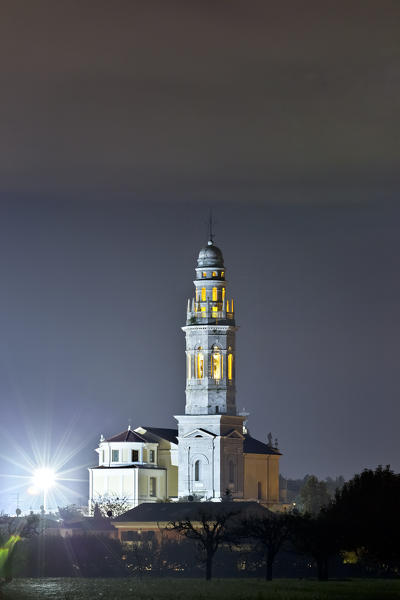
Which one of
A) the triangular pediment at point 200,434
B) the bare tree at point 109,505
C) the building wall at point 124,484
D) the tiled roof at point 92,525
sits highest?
the triangular pediment at point 200,434

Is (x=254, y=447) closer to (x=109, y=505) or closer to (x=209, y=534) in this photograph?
(x=109, y=505)

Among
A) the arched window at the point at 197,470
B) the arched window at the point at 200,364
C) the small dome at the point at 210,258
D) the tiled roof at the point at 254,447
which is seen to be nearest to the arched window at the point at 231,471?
the arched window at the point at 197,470

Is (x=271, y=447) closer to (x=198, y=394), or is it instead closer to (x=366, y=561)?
(x=198, y=394)

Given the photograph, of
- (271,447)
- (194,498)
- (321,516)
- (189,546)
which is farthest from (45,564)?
(271,447)

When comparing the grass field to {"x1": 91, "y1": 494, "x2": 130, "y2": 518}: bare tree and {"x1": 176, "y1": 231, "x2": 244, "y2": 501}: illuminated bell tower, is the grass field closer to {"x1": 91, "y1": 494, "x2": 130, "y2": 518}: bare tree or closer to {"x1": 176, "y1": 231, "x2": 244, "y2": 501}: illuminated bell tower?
{"x1": 91, "y1": 494, "x2": 130, "y2": 518}: bare tree

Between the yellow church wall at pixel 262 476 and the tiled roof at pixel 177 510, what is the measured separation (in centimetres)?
1604

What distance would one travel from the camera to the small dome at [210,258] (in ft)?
604

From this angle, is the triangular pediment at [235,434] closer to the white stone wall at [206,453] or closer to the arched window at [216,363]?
the white stone wall at [206,453]

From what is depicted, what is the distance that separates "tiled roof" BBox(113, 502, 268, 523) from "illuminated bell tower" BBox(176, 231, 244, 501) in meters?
9.69

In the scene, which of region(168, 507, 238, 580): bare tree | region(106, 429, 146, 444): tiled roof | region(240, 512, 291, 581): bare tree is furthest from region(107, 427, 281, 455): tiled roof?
region(240, 512, 291, 581): bare tree

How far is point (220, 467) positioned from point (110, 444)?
1339cm

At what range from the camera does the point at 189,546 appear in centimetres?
14112

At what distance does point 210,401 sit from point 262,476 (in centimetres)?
1197

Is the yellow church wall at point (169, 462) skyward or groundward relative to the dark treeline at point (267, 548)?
skyward
